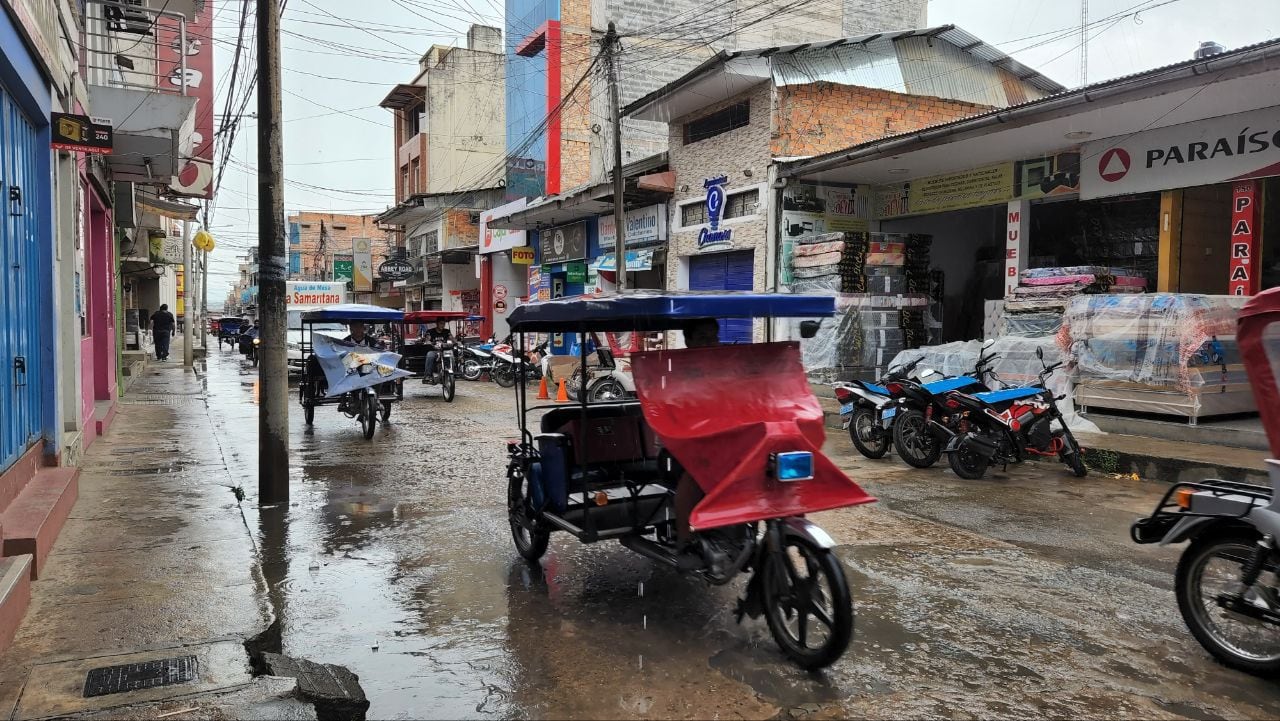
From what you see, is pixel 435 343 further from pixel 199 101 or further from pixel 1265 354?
pixel 1265 354

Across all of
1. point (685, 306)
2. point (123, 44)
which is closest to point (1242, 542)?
point (685, 306)

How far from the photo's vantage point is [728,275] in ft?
62.9

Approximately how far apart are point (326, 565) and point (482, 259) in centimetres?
2798

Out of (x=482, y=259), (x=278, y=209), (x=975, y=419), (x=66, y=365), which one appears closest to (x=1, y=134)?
(x=278, y=209)

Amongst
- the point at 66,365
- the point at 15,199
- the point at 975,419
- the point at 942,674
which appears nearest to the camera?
the point at 942,674

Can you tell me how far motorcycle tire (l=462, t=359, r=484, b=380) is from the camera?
72.6 ft

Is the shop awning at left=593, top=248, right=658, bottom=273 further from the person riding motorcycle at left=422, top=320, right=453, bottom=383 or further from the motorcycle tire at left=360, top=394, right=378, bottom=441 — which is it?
the motorcycle tire at left=360, top=394, right=378, bottom=441

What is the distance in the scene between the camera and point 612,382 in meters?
15.8

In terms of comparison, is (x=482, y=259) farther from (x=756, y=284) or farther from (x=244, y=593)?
(x=244, y=593)

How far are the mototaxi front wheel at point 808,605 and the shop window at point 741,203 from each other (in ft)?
46.6

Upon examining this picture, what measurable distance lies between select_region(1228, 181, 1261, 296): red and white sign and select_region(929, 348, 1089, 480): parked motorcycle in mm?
4193

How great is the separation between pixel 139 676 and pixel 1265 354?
5250 mm

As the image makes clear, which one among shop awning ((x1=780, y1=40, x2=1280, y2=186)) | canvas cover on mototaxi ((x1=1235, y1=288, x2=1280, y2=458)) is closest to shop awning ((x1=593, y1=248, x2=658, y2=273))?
shop awning ((x1=780, y1=40, x2=1280, y2=186))

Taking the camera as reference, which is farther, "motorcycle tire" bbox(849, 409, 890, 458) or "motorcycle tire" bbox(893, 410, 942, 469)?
"motorcycle tire" bbox(849, 409, 890, 458)
